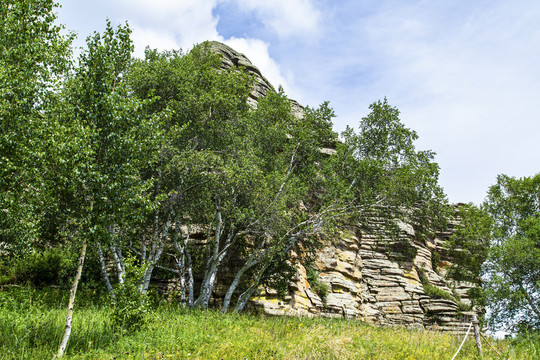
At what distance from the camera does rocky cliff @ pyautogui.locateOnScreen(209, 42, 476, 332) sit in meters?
23.1

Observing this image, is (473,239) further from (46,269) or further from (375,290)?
(46,269)

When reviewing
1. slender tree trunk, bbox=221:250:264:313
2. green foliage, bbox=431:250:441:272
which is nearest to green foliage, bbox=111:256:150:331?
slender tree trunk, bbox=221:250:264:313

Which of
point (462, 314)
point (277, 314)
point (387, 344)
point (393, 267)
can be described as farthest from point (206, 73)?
point (462, 314)

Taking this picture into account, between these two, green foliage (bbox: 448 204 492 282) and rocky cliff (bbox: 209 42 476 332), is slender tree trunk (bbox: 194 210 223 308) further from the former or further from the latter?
green foliage (bbox: 448 204 492 282)

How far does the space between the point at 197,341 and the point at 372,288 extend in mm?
23264

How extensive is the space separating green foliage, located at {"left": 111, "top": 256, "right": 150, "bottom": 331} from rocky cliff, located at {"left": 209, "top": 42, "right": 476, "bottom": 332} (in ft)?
34.0

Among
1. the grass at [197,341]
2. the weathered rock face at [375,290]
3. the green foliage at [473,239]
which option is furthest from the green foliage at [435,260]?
the grass at [197,341]

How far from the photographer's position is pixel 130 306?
1092 cm

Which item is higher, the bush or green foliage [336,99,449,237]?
green foliage [336,99,449,237]

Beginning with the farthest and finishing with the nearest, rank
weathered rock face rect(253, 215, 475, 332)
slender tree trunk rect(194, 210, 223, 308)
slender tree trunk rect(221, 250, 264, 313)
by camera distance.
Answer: weathered rock face rect(253, 215, 475, 332) → slender tree trunk rect(221, 250, 264, 313) → slender tree trunk rect(194, 210, 223, 308)

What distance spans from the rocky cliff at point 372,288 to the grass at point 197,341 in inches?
301

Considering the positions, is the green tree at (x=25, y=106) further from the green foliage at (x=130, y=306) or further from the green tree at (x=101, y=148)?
the green foliage at (x=130, y=306)

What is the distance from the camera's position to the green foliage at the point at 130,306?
10.9 metres

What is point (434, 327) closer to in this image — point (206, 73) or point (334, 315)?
point (334, 315)
